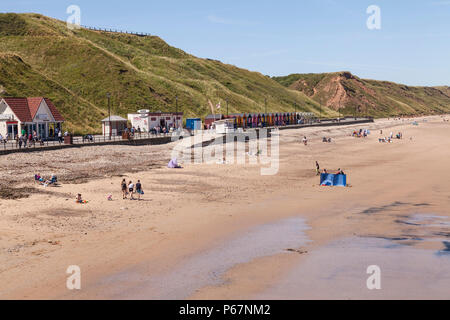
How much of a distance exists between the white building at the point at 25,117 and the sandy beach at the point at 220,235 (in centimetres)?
1452

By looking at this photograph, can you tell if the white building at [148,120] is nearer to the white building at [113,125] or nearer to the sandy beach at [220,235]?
the white building at [113,125]

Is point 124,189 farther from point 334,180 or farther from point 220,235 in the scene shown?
point 334,180

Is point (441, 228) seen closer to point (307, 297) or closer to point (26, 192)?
point (307, 297)

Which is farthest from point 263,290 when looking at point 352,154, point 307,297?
point 352,154

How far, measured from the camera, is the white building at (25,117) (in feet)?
174

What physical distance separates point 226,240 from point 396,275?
7390mm

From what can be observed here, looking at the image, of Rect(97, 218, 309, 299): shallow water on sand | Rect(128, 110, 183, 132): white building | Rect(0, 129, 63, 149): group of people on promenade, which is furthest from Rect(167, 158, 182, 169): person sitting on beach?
Rect(128, 110, 183, 132): white building

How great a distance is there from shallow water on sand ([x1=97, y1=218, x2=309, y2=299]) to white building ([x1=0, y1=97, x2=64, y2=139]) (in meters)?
39.8

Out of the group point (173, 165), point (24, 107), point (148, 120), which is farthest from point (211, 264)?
point (148, 120)

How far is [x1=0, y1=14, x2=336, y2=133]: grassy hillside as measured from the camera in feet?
276

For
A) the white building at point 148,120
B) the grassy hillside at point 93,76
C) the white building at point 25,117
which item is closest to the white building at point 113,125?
the white building at point 148,120

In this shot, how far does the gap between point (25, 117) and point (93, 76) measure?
59999mm

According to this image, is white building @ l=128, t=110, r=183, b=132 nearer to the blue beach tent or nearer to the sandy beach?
the sandy beach

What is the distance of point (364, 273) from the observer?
1598 centimetres
